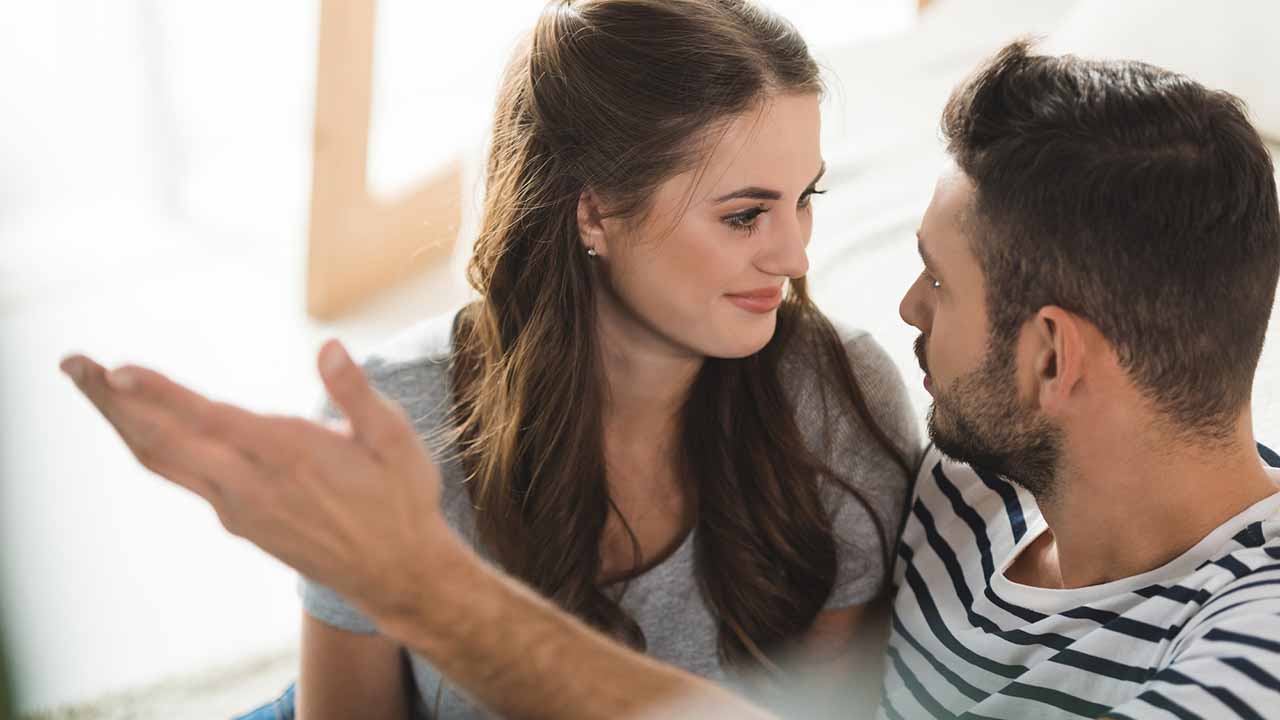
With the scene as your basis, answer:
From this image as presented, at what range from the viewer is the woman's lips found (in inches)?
Answer: 48.6

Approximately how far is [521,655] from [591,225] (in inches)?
21.7

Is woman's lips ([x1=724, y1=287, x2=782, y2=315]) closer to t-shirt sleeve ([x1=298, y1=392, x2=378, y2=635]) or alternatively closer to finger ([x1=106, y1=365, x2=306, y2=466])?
t-shirt sleeve ([x1=298, y1=392, x2=378, y2=635])

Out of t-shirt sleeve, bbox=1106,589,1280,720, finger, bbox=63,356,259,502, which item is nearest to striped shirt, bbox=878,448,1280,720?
t-shirt sleeve, bbox=1106,589,1280,720

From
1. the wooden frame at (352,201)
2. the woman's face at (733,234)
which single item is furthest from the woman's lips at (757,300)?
the wooden frame at (352,201)

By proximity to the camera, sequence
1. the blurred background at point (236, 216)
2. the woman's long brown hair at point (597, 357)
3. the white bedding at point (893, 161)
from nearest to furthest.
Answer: the woman's long brown hair at point (597, 357)
the white bedding at point (893, 161)
the blurred background at point (236, 216)

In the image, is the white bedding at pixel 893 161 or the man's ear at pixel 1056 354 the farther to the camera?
the white bedding at pixel 893 161

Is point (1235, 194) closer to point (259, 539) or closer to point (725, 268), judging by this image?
point (725, 268)

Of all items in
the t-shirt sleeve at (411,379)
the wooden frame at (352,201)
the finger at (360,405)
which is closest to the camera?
the finger at (360,405)

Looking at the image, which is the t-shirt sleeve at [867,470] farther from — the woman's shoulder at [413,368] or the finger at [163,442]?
the finger at [163,442]

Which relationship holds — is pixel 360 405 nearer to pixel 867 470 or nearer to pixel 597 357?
pixel 597 357

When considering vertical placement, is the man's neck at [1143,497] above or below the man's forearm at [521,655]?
below

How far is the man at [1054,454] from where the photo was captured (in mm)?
771

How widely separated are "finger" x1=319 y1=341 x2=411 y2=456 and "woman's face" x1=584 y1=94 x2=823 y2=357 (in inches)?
20.4


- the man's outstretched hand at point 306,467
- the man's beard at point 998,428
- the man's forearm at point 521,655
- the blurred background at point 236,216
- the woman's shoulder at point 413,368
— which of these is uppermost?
the man's outstretched hand at point 306,467
